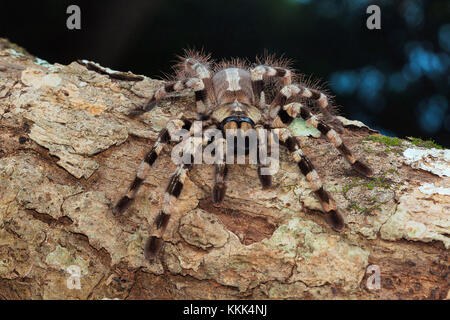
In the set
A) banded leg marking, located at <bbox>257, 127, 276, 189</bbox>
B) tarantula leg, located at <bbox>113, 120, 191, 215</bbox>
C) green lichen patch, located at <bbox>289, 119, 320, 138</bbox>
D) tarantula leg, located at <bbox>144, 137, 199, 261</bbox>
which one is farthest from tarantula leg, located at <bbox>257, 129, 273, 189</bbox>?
tarantula leg, located at <bbox>113, 120, 191, 215</bbox>

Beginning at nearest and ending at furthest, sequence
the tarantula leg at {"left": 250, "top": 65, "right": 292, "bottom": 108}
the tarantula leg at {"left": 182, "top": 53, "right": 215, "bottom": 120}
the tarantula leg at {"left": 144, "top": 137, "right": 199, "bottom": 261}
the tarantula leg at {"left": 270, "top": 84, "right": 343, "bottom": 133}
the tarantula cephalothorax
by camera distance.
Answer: the tarantula leg at {"left": 144, "top": 137, "right": 199, "bottom": 261} < the tarantula cephalothorax < the tarantula leg at {"left": 270, "top": 84, "right": 343, "bottom": 133} < the tarantula leg at {"left": 182, "top": 53, "right": 215, "bottom": 120} < the tarantula leg at {"left": 250, "top": 65, "right": 292, "bottom": 108}

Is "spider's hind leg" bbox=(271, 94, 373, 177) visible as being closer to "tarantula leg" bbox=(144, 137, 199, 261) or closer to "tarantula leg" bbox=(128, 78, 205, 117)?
"tarantula leg" bbox=(128, 78, 205, 117)

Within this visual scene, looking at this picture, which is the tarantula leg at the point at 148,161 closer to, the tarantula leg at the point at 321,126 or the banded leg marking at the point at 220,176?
the banded leg marking at the point at 220,176

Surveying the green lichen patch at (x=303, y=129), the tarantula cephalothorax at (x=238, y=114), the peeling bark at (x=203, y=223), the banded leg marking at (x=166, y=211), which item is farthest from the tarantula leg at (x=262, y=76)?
the banded leg marking at (x=166, y=211)

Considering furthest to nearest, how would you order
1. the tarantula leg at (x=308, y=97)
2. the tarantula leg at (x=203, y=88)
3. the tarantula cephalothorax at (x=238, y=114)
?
the tarantula leg at (x=203, y=88) < the tarantula leg at (x=308, y=97) < the tarantula cephalothorax at (x=238, y=114)

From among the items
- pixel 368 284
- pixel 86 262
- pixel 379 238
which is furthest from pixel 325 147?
pixel 86 262

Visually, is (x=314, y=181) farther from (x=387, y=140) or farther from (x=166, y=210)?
(x=166, y=210)

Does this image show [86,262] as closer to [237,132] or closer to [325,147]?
[237,132]
